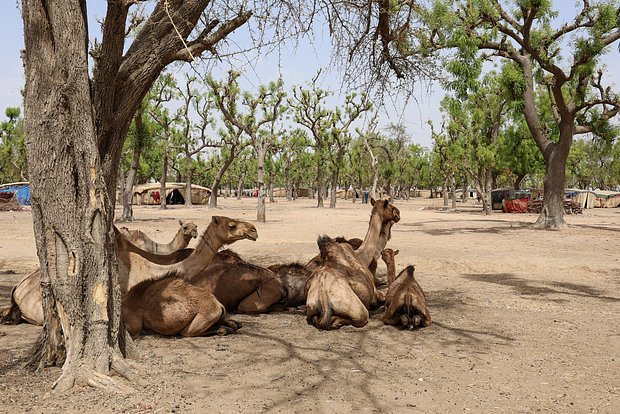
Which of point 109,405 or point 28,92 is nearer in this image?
point 109,405

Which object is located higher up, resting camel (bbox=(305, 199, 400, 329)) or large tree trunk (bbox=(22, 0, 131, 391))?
large tree trunk (bbox=(22, 0, 131, 391))

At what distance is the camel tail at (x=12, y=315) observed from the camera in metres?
6.27

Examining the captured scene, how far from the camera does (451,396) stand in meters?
4.30

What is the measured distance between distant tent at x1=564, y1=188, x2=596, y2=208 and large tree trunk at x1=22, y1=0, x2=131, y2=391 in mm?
52832

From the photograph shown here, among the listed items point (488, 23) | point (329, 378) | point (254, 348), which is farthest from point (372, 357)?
point (488, 23)

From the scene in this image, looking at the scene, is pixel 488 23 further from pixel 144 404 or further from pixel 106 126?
pixel 144 404

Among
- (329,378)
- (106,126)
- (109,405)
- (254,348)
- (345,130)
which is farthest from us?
(345,130)

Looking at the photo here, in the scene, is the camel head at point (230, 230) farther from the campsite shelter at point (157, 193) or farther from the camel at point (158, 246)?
the campsite shelter at point (157, 193)

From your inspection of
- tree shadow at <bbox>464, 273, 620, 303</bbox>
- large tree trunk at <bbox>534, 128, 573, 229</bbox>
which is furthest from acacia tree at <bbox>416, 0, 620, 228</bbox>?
tree shadow at <bbox>464, 273, 620, 303</bbox>

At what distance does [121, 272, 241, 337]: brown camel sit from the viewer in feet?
18.6

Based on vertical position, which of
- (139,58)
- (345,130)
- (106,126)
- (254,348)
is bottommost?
(254,348)

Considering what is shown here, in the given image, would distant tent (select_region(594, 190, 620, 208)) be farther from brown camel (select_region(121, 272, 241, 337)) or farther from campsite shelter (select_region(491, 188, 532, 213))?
brown camel (select_region(121, 272, 241, 337))

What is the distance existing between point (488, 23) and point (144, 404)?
65.1 ft

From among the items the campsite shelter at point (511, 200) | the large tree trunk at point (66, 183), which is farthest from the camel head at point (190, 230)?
the campsite shelter at point (511, 200)
